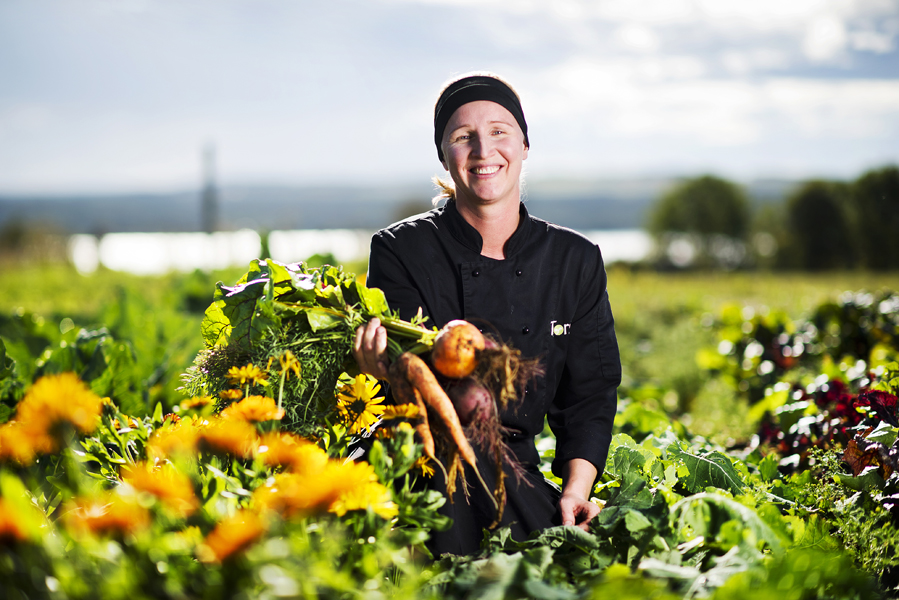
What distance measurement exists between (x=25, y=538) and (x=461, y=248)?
151cm

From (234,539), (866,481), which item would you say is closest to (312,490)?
(234,539)

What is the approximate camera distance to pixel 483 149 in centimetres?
215

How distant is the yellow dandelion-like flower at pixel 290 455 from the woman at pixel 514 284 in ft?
2.23

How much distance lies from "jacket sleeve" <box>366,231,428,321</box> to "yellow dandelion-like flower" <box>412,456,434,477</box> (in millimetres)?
495

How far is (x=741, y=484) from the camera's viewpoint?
229 cm

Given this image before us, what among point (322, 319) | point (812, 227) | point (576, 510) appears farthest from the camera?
point (812, 227)

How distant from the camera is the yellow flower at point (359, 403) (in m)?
1.95

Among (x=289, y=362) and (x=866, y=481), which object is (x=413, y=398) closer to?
(x=289, y=362)

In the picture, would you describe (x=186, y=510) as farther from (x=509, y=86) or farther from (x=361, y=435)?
(x=509, y=86)

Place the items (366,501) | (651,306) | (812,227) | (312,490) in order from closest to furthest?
(312,490) → (366,501) → (651,306) → (812,227)

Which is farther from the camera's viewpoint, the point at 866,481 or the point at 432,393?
the point at 866,481

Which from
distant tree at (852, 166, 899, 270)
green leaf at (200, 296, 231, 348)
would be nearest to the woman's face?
green leaf at (200, 296, 231, 348)

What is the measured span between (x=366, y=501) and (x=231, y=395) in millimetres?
550

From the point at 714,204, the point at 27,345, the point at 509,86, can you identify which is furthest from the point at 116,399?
the point at 714,204
